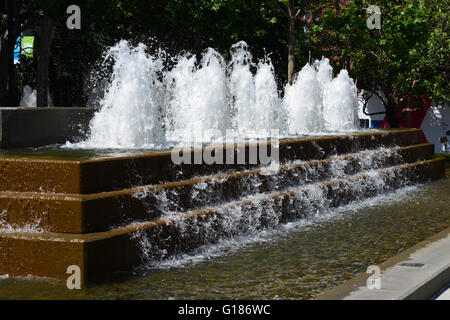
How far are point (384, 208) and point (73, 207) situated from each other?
7.11 metres

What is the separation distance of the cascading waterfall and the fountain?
0.10ft

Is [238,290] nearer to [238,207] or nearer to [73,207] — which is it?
[73,207]

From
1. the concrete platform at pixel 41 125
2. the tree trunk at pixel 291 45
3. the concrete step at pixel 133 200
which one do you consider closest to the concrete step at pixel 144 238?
the concrete step at pixel 133 200

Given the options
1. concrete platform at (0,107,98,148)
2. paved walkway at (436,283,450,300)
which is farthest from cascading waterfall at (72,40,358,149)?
paved walkway at (436,283,450,300)

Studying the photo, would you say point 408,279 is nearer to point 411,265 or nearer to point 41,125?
point 411,265

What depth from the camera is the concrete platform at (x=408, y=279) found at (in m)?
6.34

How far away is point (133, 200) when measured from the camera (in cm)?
868

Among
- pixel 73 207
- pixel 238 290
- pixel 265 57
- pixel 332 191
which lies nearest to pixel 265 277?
pixel 238 290

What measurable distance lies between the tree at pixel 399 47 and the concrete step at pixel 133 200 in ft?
46.0

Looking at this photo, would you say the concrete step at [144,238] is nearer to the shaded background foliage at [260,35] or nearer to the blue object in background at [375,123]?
the shaded background foliage at [260,35]

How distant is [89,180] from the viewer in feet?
27.0

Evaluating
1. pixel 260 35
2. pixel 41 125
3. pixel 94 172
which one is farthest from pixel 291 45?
pixel 94 172

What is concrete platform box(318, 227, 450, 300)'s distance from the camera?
250 inches

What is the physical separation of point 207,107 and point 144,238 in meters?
8.68
